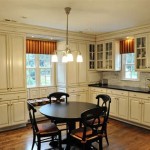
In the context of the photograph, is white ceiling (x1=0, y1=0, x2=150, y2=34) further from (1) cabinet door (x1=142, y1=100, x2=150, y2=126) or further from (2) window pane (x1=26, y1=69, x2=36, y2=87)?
(1) cabinet door (x1=142, y1=100, x2=150, y2=126)

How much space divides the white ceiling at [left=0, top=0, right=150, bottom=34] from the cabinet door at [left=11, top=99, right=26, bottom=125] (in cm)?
195

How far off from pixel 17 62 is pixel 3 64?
0.33m

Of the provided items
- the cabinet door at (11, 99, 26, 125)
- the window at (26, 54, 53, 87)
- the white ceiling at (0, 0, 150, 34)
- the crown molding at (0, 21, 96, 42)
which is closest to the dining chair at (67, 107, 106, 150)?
the white ceiling at (0, 0, 150, 34)

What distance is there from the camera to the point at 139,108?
4.18m

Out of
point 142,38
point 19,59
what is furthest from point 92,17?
point 19,59

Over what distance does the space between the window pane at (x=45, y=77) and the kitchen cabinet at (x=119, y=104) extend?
1.91m

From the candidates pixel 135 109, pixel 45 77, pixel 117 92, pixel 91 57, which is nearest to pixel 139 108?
pixel 135 109

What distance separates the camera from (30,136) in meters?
3.75

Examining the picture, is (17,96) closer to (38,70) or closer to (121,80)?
(38,70)

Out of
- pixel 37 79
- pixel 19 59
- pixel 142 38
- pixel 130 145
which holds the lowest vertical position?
pixel 130 145

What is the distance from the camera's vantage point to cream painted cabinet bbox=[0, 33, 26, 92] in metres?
3.98

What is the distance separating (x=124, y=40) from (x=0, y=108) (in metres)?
3.86

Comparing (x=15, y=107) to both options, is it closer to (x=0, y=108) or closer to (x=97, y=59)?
(x=0, y=108)

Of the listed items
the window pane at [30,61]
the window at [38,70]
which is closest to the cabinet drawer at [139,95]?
the window at [38,70]
